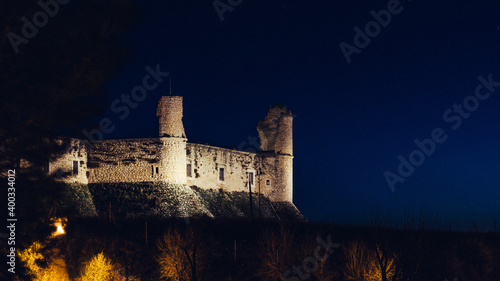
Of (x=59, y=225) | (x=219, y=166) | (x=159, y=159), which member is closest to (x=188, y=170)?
(x=159, y=159)

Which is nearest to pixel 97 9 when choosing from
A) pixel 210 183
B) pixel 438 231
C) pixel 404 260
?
pixel 404 260

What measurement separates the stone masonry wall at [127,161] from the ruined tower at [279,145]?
42.9 ft

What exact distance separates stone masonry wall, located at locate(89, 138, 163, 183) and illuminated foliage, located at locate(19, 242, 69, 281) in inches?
718

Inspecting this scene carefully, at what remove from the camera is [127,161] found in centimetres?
4475

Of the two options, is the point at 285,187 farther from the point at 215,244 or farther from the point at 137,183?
the point at 215,244

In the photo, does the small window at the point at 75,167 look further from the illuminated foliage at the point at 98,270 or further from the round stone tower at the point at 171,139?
the illuminated foliage at the point at 98,270

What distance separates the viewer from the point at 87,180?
44.5 metres

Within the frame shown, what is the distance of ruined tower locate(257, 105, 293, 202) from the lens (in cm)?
5481

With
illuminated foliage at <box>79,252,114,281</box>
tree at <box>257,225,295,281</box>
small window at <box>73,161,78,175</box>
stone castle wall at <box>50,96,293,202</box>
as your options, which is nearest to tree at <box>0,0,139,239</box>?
illuminated foliage at <box>79,252,114,281</box>

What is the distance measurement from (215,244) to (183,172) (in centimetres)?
1722

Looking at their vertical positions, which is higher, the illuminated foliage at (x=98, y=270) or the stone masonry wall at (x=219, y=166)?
the stone masonry wall at (x=219, y=166)

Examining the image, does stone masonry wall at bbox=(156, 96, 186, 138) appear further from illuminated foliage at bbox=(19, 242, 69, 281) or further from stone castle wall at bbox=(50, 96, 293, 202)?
illuminated foliage at bbox=(19, 242, 69, 281)

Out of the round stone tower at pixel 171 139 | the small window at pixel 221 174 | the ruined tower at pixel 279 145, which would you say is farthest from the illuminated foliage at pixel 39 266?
the ruined tower at pixel 279 145

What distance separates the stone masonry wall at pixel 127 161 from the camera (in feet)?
145
